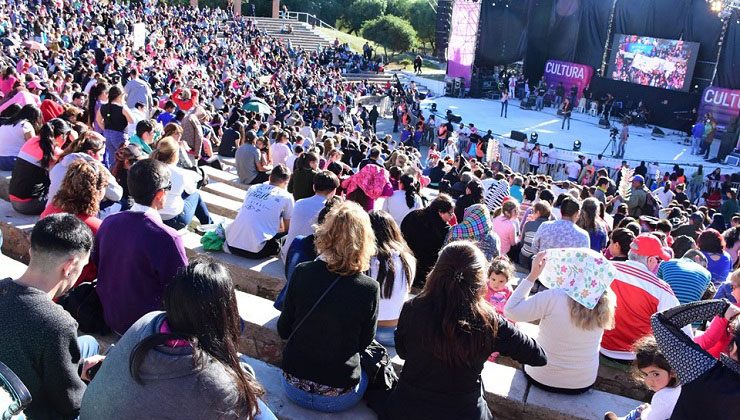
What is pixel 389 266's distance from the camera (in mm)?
3768

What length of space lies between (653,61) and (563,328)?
1056 inches

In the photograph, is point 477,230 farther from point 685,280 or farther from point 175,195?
point 175,195

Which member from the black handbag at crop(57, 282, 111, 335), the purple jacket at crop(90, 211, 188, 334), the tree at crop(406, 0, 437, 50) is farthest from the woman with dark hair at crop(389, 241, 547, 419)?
the tree at crop(406, 0, 437, 50)

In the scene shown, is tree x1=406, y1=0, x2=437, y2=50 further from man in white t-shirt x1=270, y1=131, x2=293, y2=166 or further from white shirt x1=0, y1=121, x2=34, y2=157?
white shirt x1=0, y1=121, x2=34, y2=157

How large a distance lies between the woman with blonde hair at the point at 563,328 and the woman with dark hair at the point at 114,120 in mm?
5580

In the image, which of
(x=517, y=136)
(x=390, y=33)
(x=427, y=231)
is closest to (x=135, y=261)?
(x=427, y=231)

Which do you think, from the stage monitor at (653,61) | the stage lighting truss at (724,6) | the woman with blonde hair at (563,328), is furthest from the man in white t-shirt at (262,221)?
the stage monitor at (653,61)

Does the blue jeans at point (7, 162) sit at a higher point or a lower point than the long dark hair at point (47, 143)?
lower

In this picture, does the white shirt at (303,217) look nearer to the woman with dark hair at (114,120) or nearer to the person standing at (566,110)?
the woman with dark hair at (114,120)

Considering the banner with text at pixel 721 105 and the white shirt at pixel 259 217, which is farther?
the banner with text at pixel 721 105

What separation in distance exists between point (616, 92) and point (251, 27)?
72.2 ft

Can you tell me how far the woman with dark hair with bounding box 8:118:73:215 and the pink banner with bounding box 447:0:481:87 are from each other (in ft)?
93.5

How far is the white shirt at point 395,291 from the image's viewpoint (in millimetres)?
3766

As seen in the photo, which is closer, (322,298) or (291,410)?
(322,298)
